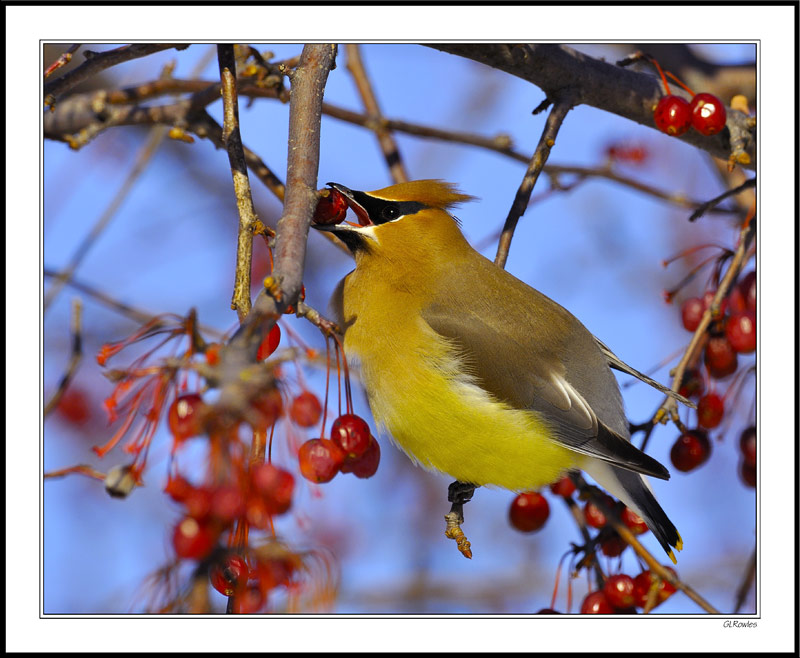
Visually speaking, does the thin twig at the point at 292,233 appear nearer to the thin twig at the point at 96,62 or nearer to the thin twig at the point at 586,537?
the thin twig at the point at 96,62

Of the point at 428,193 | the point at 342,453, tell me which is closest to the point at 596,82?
the point at 428,193

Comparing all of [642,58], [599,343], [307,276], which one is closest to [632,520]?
[599,343]

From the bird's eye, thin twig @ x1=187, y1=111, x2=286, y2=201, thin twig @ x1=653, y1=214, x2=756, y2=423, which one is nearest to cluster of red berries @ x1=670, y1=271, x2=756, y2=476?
thin twig @ x1=653, y1=214, x2=756, y2=423

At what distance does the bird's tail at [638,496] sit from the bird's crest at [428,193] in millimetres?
1095

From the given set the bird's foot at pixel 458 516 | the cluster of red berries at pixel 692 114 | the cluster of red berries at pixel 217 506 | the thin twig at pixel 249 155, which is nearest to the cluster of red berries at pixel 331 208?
the thin twig at pixel 249 155

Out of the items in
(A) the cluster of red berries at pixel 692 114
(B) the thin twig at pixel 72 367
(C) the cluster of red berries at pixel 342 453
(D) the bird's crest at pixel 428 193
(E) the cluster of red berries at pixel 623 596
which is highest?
(A) the cluster of red berries at pixel 692 114

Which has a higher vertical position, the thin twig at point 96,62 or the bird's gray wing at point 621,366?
the thin twig at point 96,62

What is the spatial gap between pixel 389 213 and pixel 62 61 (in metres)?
1.22

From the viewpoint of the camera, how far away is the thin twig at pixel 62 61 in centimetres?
250

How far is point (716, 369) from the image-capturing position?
10.1ft

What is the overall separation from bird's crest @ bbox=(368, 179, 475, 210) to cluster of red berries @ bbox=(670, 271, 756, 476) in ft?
3.38

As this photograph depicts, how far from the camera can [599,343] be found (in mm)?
3285

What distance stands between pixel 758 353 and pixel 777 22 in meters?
1.05

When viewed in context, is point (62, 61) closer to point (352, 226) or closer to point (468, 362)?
point (352, 226)
